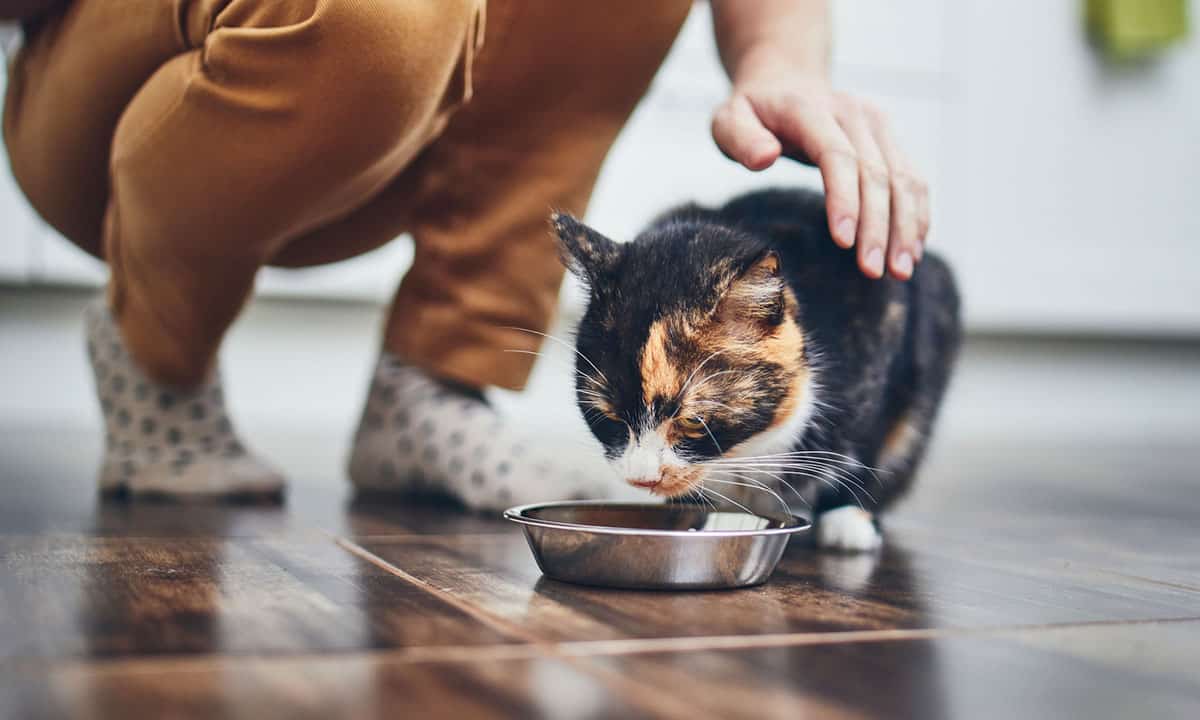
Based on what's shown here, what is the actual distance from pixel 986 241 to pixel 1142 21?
652 mm

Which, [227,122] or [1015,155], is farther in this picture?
[1015,155]

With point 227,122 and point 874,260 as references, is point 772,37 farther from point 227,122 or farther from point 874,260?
point 227,122

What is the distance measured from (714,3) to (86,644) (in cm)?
91

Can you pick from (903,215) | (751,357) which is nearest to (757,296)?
(751,357)

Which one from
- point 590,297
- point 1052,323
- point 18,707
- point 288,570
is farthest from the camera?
point 1052,323

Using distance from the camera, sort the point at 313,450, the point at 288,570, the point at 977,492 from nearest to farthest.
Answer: the point at 288,570
the point at 977,492
the point at 313,450

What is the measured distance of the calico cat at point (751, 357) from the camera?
2.93ft

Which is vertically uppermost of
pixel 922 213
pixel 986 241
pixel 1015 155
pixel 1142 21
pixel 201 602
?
pixel 1142 21

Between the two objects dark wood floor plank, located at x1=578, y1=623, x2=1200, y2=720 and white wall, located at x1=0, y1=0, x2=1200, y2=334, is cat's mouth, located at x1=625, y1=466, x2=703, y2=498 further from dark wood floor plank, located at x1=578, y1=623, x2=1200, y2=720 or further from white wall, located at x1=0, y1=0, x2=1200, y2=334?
white wall, located at x1=0, y1=0, x2=1200, y2=334

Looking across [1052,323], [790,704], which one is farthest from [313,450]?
[1052,323]

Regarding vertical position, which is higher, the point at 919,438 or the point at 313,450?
the point at 919,438

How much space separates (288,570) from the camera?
2.61 feet

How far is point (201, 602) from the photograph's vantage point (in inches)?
26.1

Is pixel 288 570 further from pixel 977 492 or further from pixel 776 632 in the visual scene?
pixel 977 492
